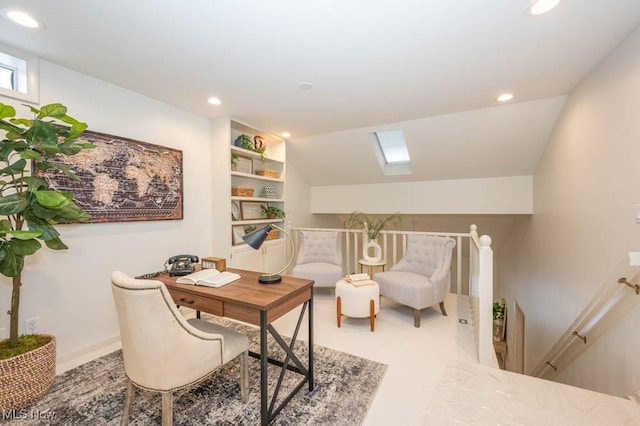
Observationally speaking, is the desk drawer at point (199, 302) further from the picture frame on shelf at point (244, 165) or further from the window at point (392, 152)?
the window at point (392, 152)

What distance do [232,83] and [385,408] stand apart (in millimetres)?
2839

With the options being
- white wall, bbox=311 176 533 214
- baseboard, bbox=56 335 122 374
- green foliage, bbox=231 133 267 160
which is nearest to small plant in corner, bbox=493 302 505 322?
white wall, bbox=311 176 533 214

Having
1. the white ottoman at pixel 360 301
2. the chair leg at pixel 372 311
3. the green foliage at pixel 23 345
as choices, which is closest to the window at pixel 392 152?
the white ottoman at pixel 360 301

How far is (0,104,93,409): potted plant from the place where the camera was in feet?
5.07

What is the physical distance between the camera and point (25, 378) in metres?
1.62

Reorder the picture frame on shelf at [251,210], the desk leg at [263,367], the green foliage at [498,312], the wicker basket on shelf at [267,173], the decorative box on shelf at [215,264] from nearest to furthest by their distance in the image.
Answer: the desk leg at [263,367] < the decorative box on shelf at [215,264] < the picture frame on shelf at [251,210] < the wicker basket on shelf at [267,173] < the green foliage at [498,312]

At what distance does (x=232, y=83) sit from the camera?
8.09 ft

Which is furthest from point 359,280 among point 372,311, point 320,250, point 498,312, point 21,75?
point 498,312

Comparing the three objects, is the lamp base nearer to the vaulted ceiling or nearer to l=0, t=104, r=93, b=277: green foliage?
l=0, t=104, r=93, b=277: green foliage

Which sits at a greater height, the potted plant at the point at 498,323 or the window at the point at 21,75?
the window at the point at 21,75

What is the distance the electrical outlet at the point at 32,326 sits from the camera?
6.63 ft

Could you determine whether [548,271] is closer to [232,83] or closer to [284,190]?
[284,190]

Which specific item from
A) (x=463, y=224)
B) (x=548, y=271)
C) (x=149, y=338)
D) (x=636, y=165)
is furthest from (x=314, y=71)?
(x=463, y=224)

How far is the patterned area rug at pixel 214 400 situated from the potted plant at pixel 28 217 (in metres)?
0.19
